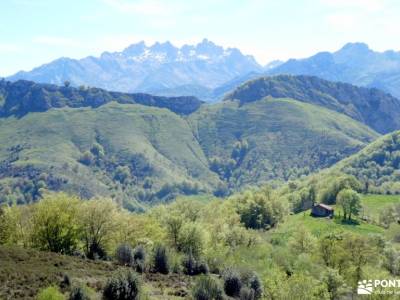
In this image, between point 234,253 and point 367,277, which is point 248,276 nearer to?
point 367,277

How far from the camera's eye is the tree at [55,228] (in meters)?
75.7

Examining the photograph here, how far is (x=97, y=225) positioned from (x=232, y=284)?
96.4ft

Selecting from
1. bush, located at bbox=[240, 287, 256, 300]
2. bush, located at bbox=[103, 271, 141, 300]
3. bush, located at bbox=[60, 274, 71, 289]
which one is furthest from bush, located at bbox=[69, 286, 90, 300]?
bush, located at bbox=[240, 287, 256, 300]

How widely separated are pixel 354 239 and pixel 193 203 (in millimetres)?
54943

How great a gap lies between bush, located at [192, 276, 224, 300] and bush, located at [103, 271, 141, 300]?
282 inches

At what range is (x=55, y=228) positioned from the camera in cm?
7612

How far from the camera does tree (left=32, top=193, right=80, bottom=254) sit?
7569cm

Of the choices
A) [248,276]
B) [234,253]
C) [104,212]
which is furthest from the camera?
[234,253]

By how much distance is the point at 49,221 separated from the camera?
75.8 meters

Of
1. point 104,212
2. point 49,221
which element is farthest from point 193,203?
point 49,221

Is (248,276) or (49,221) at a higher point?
(49,221)

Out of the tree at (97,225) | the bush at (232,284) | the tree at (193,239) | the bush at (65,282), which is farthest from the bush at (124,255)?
the tree at (193,239)

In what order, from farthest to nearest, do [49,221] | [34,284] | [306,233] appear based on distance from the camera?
[306,233]
[49,221]
[34,284]

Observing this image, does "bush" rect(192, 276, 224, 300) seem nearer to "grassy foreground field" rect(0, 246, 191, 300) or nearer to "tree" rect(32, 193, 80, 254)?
"grassy foreground field" rect(0, 246, 191, 300)
